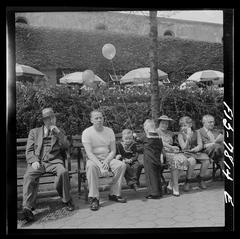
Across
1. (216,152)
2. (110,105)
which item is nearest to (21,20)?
(110,105)

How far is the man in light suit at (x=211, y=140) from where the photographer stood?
441 centimetres

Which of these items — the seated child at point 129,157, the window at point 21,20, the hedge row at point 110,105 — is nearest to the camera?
the window at point 21,20

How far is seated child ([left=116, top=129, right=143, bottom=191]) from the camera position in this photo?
438cm

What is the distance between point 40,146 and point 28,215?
2.68 ft

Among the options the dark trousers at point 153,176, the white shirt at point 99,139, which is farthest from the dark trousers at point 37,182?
the dark trousers at point 153,176

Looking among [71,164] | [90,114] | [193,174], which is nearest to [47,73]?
[90,114]

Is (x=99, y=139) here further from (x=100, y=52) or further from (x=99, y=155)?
(x=100, y=52)

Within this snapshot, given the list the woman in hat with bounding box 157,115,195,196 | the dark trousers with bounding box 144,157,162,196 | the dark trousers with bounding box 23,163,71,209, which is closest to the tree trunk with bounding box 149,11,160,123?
the woman in hat with bounding box 157,115,195,196

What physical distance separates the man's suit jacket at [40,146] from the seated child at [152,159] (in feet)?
3.18

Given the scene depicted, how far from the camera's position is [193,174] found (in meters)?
4.54

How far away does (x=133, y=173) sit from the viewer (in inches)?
174

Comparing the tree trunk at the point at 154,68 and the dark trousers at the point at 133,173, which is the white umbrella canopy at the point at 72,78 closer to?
the tree trunk at the point at 154,68

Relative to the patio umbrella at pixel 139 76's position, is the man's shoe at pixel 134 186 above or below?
below

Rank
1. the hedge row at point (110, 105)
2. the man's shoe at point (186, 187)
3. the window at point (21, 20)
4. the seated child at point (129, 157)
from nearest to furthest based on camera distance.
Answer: the window at point (21, 20) → the hedge row at point (110, 105) → the seated child at point (129, 157) → the man's shoe at point (186, 187)
